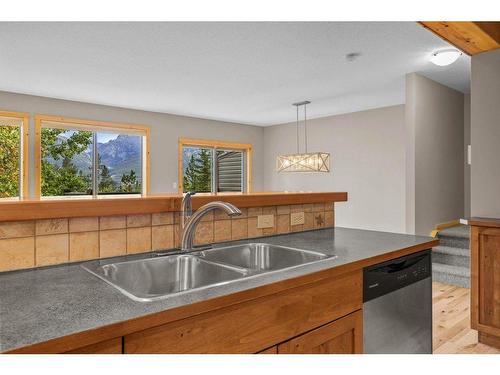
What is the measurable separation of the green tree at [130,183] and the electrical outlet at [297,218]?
4.40m

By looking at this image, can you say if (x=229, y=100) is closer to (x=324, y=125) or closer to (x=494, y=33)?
(x=324, y=125)

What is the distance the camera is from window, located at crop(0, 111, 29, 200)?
4707 mm

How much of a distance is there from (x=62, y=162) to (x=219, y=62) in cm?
302

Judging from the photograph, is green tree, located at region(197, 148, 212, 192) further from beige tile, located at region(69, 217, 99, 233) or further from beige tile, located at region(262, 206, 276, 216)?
beige tile, located at region(69, 217, 99, 233)

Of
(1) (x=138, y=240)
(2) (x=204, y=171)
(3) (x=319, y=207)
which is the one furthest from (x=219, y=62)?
(2) (x=204, y=171)

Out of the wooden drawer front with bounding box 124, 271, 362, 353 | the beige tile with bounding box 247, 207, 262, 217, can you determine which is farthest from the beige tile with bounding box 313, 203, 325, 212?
the wooden drawer front with bounding box 124, 271, 362, 353

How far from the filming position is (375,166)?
588cm

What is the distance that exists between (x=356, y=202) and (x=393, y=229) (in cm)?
78

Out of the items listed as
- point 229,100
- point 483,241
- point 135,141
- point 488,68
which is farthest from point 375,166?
point 135,141

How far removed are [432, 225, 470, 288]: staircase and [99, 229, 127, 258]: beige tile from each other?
3.65 m

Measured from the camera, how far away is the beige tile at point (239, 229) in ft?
5.77

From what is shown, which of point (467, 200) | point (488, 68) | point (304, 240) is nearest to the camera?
point (304, 240)

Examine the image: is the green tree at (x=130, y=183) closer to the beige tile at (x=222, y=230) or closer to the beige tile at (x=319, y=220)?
the beige tile at (x=319, y=220)

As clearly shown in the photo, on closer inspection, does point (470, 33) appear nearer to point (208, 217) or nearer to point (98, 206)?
point (208, 217)
